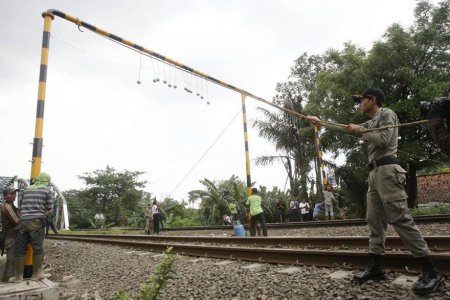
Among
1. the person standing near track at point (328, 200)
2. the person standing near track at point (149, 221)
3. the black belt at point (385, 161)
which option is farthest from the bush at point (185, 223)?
the black belt at point (385, 161)

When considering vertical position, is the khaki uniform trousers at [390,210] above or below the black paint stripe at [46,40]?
below

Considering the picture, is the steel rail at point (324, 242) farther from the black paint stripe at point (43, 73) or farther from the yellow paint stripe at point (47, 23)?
the yellow paint stripe at point (47, 23)

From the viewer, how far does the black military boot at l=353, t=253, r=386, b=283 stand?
3.27 m

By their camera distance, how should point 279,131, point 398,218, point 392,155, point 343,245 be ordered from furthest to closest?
point 279,131
point 343,245
point 392,155
point 398,218

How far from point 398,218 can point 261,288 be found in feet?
5.14

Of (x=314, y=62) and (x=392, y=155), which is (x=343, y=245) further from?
(x=314, y=62)

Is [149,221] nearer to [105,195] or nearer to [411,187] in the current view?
[411,187]

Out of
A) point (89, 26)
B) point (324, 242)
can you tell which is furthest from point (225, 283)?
point (89, 26)

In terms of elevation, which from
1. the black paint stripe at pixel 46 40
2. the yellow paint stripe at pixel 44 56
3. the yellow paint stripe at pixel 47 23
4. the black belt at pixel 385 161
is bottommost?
the black belt at pixel 385 161

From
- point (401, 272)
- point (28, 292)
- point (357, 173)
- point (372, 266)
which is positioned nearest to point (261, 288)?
point (372, 266)

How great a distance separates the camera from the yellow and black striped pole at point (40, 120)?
5.00 metres

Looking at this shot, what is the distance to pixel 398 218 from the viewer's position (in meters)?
3.06

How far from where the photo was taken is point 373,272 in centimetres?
328

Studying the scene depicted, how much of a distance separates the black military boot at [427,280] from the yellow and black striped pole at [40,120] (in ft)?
17.2
